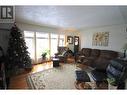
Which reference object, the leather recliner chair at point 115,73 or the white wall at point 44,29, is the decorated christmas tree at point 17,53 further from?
the leather recliner chair at point 115,73

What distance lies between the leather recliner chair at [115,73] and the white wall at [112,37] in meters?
0.29

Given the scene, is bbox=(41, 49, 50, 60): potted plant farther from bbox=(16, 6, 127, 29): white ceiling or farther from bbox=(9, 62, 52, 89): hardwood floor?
bbox=(16, 6, 127, 29): white ceiling

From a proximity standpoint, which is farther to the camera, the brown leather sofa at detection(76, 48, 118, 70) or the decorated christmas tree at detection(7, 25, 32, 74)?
the brown leather sofa at detection(76, 48, 118, 70)

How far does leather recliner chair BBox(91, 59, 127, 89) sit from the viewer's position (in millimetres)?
2061

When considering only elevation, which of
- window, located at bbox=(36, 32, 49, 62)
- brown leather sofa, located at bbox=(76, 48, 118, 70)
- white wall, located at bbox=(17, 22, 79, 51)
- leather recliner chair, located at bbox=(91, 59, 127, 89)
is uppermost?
white wall, located at bbox=(17, 22, 79, 51)

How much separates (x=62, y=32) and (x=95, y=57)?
1002 mm

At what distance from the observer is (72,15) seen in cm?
257

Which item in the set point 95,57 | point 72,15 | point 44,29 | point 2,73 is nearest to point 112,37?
point 95,57

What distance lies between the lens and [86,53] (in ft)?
9.46

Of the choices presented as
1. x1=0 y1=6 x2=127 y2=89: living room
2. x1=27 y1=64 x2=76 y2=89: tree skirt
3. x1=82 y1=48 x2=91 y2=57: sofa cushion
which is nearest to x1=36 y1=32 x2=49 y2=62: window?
x1=0 y1=6 x2=127 y2=89: living room

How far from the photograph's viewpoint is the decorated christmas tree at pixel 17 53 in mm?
2004

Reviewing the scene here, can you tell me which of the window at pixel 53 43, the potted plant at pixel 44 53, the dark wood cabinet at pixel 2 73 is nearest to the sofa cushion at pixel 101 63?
the window at pixel 53 43

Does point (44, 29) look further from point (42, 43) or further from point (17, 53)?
point (17, 53)

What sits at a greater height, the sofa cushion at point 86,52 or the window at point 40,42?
the window at point 40,42
